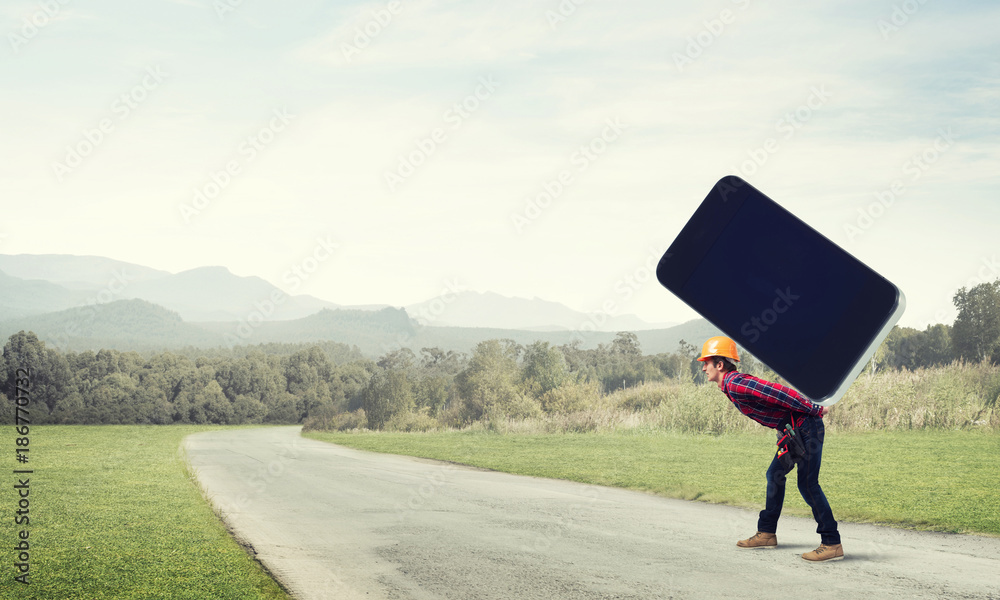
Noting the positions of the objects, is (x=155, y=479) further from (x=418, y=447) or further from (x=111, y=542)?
(x=418, y=447)

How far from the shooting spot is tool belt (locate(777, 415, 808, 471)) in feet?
20.1

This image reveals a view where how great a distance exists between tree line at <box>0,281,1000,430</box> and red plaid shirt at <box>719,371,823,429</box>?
24290 millimetres

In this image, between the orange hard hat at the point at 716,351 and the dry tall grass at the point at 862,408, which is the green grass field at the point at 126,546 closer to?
the orange hard hat at the point at 716,351

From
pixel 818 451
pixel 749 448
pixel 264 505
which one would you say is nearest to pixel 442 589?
pixel 818 451

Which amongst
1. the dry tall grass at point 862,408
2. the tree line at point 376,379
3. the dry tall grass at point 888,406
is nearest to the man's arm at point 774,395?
the dry tall grass at point 862,408

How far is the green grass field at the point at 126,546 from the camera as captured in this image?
688 centimetres

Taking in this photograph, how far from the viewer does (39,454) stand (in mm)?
27281

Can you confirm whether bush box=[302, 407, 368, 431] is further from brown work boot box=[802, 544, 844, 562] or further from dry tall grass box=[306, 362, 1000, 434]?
brown work boot box=[802, 544, 844, 562]

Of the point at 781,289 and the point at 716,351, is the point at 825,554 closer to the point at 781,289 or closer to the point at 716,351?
the point at 716,351

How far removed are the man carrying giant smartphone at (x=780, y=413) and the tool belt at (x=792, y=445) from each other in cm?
1

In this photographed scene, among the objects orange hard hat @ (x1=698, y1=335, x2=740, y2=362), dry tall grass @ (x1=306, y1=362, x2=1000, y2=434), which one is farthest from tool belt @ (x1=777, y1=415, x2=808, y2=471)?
dry tall grass @ (x1=306, y1=362, x2=1000, y2=434)

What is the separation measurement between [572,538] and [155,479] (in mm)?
12499

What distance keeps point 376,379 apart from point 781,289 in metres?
51.7

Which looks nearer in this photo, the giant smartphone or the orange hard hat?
the giant smartphone
